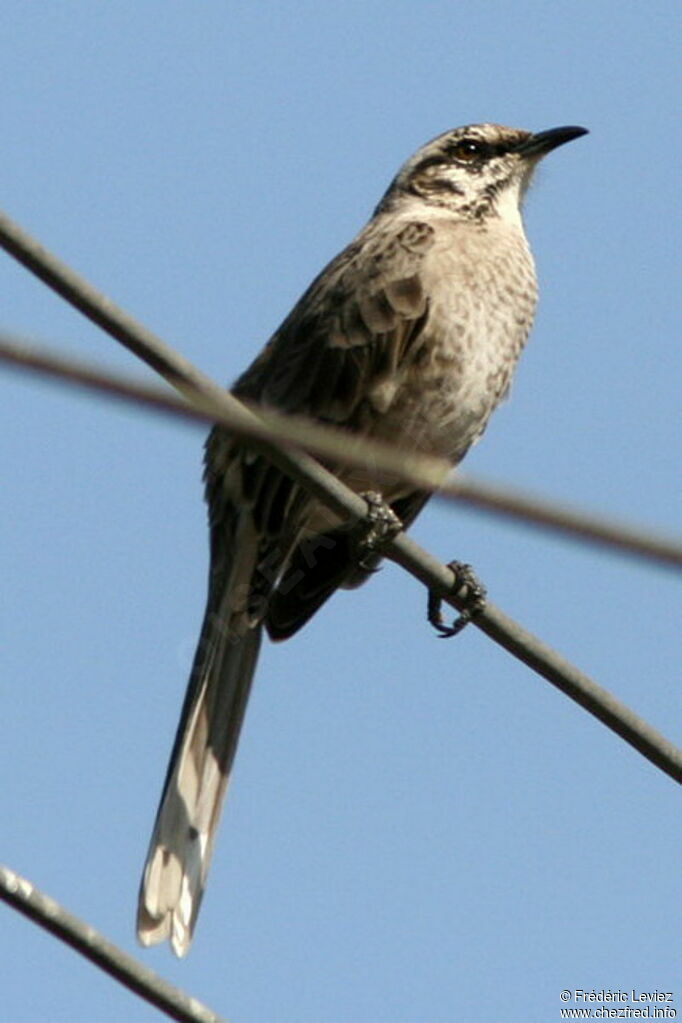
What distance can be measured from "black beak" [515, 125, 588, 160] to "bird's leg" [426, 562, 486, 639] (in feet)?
8.60

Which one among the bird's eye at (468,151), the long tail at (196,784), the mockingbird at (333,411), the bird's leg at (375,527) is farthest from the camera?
the bird's eye at (468,151)

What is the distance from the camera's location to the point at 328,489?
411 centimetres

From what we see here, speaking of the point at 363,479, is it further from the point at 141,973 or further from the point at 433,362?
the point at 141,973

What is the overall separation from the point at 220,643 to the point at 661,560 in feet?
14.7

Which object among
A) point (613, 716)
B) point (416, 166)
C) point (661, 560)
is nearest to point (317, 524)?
point (416, 166)

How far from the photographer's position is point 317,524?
7.21m

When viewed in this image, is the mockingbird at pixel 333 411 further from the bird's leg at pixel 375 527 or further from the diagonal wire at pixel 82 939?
the diagonal wire at pixel 82 939

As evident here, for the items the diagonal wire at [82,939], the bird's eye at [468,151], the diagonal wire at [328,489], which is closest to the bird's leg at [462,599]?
the diagonal wire at [328,489]

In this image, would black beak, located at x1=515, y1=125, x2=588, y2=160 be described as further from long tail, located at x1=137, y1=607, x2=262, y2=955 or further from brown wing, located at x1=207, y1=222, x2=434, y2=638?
long tail, located at x1=137, y1=607, x2=262, y2=955

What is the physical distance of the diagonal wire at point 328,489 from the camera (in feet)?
10.3

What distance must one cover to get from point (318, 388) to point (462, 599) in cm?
174

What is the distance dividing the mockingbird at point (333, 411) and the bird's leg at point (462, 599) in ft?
1.34

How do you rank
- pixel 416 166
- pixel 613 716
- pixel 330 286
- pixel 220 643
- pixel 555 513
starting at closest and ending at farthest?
pixel 555 513 < pixel 613 716 < pixel 220 643 < pixel 330 286 < pixel 416 166

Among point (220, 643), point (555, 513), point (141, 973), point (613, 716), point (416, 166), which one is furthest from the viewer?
point (416, 166)
